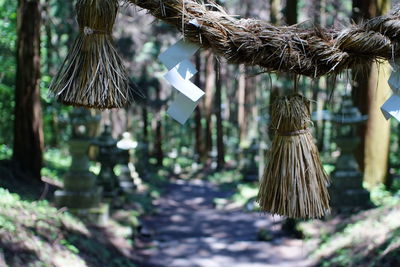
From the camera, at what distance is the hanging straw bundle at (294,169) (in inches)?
82.7

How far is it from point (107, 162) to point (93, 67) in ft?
33.7

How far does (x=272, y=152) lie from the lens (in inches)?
86.8

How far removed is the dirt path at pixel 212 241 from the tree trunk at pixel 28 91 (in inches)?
120

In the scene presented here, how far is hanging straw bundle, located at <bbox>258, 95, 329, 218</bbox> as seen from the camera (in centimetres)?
210

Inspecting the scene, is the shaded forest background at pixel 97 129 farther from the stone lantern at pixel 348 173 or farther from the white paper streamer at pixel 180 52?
the stone lantern at pixel 348 173

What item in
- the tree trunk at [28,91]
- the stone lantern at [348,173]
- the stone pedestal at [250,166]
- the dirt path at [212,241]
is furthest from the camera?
the stone pedestal at [250,166]

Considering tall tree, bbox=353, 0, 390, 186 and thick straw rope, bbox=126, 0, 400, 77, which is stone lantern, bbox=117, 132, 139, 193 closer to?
tall tree, bbox=353, 0, 390, 186

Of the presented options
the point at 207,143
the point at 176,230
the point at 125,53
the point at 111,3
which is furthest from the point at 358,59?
the point at 207,143

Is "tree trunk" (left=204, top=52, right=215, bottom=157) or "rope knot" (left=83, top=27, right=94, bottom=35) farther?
"tree trunk" (left=204, top=52, right=215, bottom=157)

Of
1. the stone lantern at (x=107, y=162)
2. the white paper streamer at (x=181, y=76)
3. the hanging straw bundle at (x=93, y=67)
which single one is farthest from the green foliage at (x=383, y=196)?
the hanging straw bundle at (x=93, y=67)

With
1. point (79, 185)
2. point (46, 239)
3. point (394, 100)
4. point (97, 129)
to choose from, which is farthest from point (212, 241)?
point (394, 100)

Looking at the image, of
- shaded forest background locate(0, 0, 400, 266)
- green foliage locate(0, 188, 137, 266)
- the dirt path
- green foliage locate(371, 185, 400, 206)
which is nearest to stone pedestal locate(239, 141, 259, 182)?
shaded forest background locate(0, 0, 400, 266)

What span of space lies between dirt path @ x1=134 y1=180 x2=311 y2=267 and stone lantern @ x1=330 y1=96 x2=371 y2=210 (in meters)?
1.37

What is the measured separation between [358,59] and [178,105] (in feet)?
2.68
